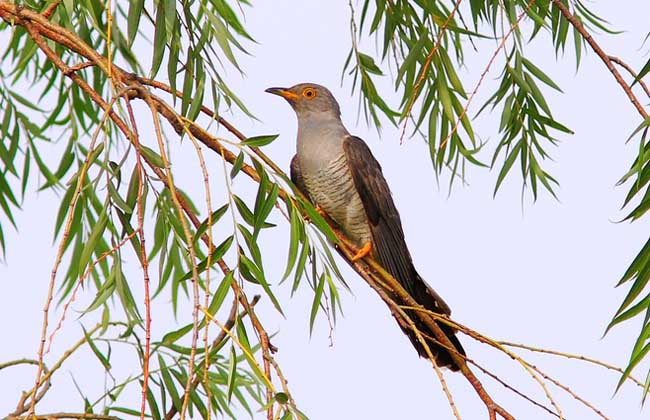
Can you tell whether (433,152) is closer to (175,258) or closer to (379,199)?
(379,199)

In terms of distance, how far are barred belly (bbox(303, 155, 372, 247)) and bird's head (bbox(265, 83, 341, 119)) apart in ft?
1.33

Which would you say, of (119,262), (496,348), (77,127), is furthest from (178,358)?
(77,127)

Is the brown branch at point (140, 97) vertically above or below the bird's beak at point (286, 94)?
below

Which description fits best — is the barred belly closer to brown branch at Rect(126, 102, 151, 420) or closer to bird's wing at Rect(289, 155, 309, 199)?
bird's wing at Rect(289, 155, 309, 199)

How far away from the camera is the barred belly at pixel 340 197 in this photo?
13.0 feet

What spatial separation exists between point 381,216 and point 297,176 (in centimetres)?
39

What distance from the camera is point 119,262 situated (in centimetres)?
229

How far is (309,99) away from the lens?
433cm

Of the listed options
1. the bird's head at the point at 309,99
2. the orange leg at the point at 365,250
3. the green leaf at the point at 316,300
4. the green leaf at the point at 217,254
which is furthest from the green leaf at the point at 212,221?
the bird's head at the point at 309,99

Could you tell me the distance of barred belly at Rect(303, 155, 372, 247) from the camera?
3.96 m

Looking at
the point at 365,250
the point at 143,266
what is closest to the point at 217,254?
the point at 143,266

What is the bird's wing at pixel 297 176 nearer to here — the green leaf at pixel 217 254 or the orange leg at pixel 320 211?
the orange leg at pixel 320 211

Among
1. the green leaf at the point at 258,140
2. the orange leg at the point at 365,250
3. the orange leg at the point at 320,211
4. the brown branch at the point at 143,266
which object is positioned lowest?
the brown branch at the point at 143,266

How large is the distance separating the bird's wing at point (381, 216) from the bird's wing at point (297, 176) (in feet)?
0.69
